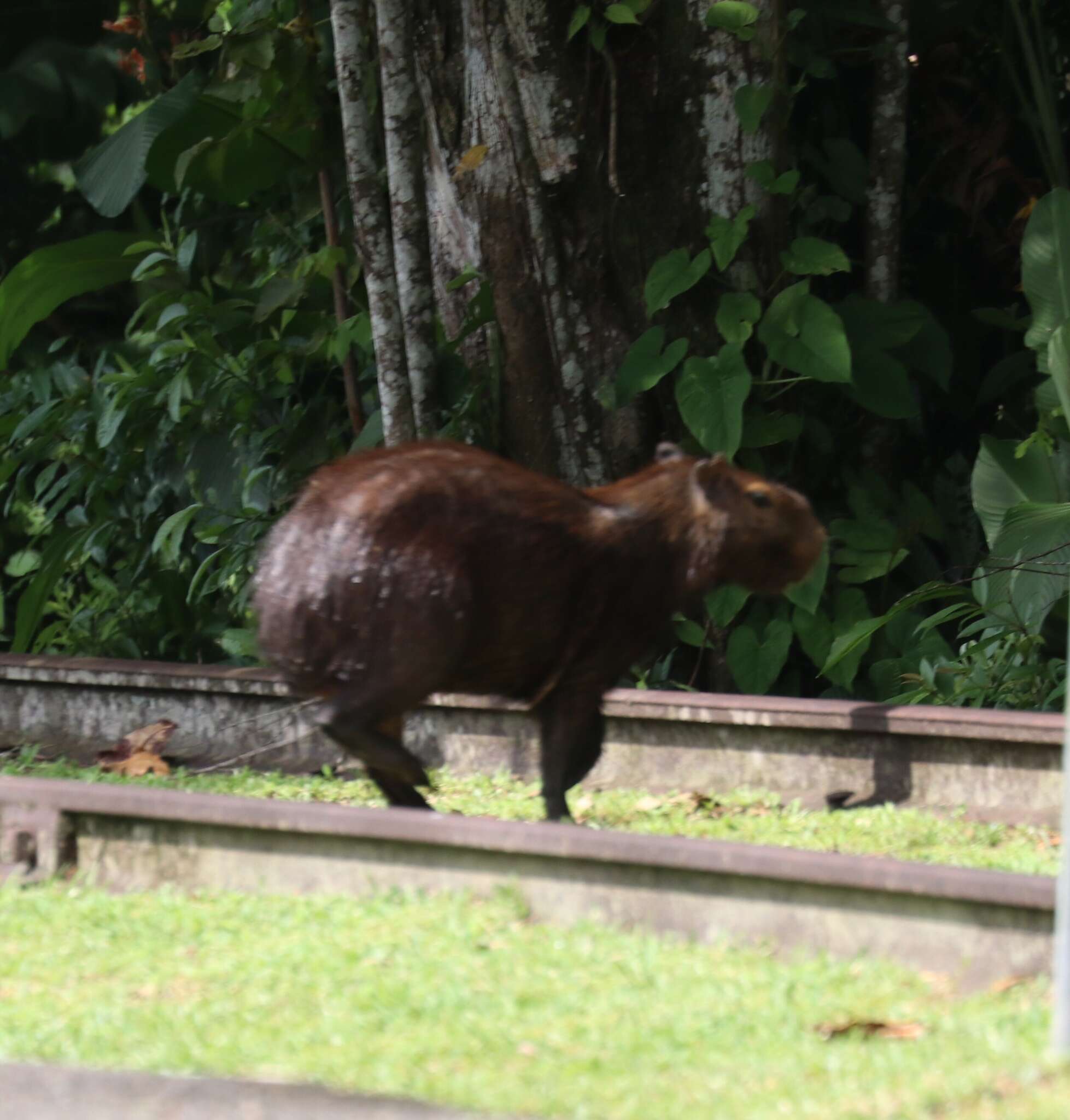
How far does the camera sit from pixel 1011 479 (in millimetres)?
6566

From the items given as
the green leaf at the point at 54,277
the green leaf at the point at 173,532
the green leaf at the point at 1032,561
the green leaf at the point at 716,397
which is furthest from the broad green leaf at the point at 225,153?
the green leaf at the point at 1032,561

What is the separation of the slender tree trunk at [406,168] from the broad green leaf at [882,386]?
1.76m

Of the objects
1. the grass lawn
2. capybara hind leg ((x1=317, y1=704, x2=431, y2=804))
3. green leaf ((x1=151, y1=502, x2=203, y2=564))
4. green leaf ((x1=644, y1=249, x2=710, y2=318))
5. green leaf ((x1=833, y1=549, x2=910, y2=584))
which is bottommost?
the grass lawn

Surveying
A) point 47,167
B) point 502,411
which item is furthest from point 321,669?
point 47,167

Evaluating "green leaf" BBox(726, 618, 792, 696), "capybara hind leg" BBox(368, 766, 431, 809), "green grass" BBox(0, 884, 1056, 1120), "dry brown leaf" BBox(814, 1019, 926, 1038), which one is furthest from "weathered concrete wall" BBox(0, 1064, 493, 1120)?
"green leaf" BBox(726, 618, 792, 696)

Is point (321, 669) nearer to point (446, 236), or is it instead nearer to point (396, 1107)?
point (396, 1107)

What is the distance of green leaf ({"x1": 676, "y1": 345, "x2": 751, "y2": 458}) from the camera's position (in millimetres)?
6238

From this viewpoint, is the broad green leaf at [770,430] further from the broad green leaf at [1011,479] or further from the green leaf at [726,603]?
the broad green leaf at [1011,479]

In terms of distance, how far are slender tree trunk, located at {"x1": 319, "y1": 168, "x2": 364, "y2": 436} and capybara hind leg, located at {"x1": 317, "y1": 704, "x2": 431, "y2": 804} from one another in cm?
304

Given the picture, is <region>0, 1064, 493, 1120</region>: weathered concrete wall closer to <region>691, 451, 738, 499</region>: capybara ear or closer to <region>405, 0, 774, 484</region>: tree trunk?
<region>691, 451, 738, 499</region>: capybara ear

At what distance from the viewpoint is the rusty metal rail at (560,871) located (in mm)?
3260

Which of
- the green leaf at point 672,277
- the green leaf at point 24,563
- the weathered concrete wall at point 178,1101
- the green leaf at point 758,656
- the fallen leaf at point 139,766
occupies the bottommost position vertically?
the weathered concrete wall at point 178,1101

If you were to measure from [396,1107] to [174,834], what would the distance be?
1.53 m

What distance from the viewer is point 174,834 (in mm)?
4039
